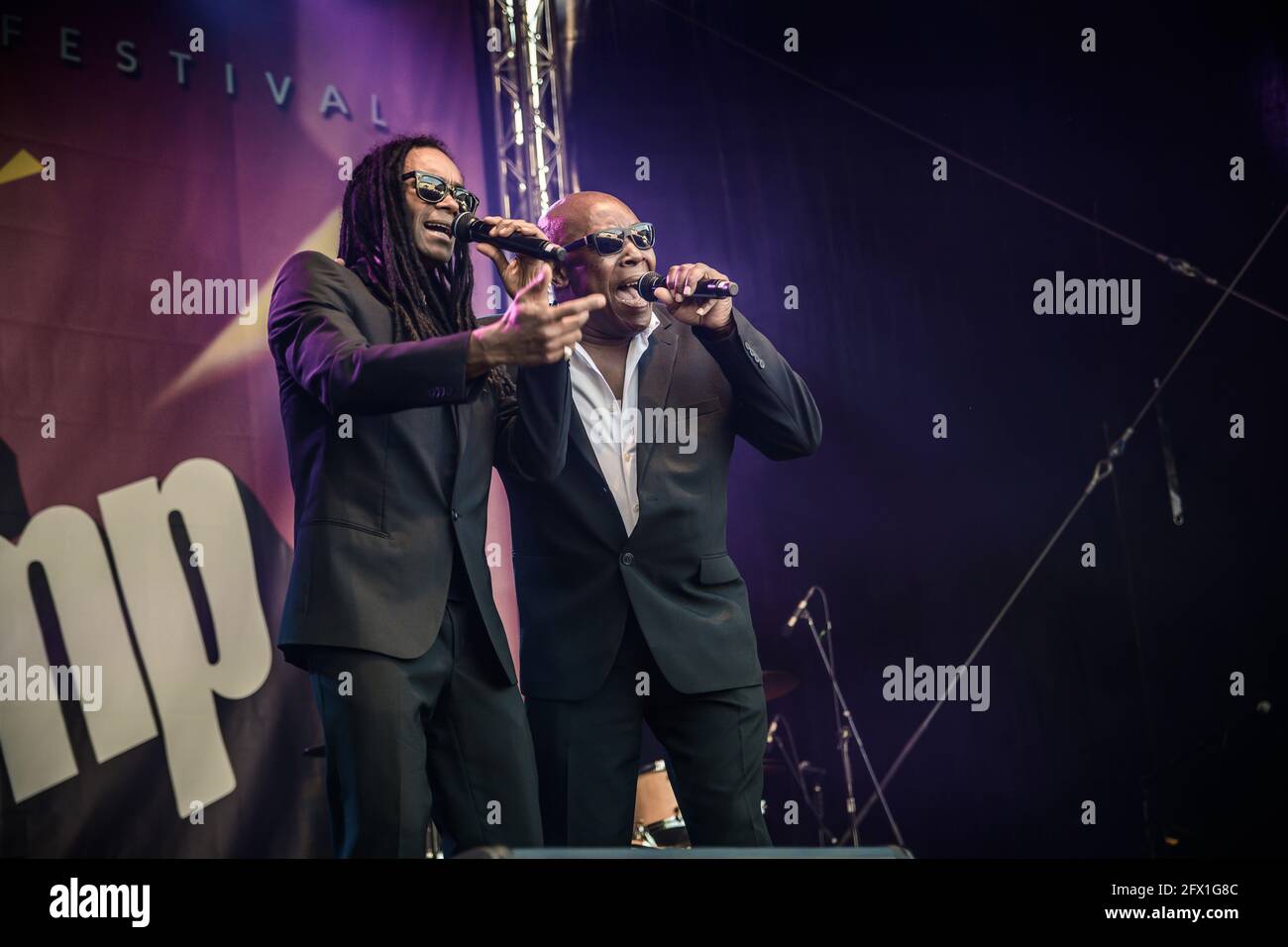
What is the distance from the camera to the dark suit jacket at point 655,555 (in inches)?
105

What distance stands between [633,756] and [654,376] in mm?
867

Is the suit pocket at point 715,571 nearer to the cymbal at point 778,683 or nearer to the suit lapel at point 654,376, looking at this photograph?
the suit lapel at point 654,376

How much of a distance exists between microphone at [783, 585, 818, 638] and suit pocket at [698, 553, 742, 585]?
92.0 inches

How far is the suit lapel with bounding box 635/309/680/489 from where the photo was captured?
9.12 feet

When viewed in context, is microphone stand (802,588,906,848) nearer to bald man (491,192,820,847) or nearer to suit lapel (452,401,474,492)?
bald man (491,192,820,847)

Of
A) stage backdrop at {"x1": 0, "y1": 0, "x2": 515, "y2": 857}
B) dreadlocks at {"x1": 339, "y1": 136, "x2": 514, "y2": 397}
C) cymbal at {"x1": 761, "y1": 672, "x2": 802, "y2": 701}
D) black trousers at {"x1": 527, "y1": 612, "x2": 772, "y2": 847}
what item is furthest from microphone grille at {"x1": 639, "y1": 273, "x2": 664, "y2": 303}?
cymbal at {"x1": 761, "y1": 672, "x2": 802, "y2": 701}

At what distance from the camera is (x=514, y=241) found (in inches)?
98.7

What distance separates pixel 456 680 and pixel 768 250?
10.5ft

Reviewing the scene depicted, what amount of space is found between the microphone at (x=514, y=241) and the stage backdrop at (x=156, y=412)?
1.95m

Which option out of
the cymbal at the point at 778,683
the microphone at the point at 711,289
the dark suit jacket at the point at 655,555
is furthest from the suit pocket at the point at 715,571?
the cymbal at the point at 778,683

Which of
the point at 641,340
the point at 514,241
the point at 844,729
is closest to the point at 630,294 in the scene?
the point at 641,340

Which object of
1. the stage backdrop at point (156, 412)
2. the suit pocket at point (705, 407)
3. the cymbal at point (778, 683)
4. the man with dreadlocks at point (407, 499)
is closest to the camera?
the man with dreadlocks at point (407, 499)
